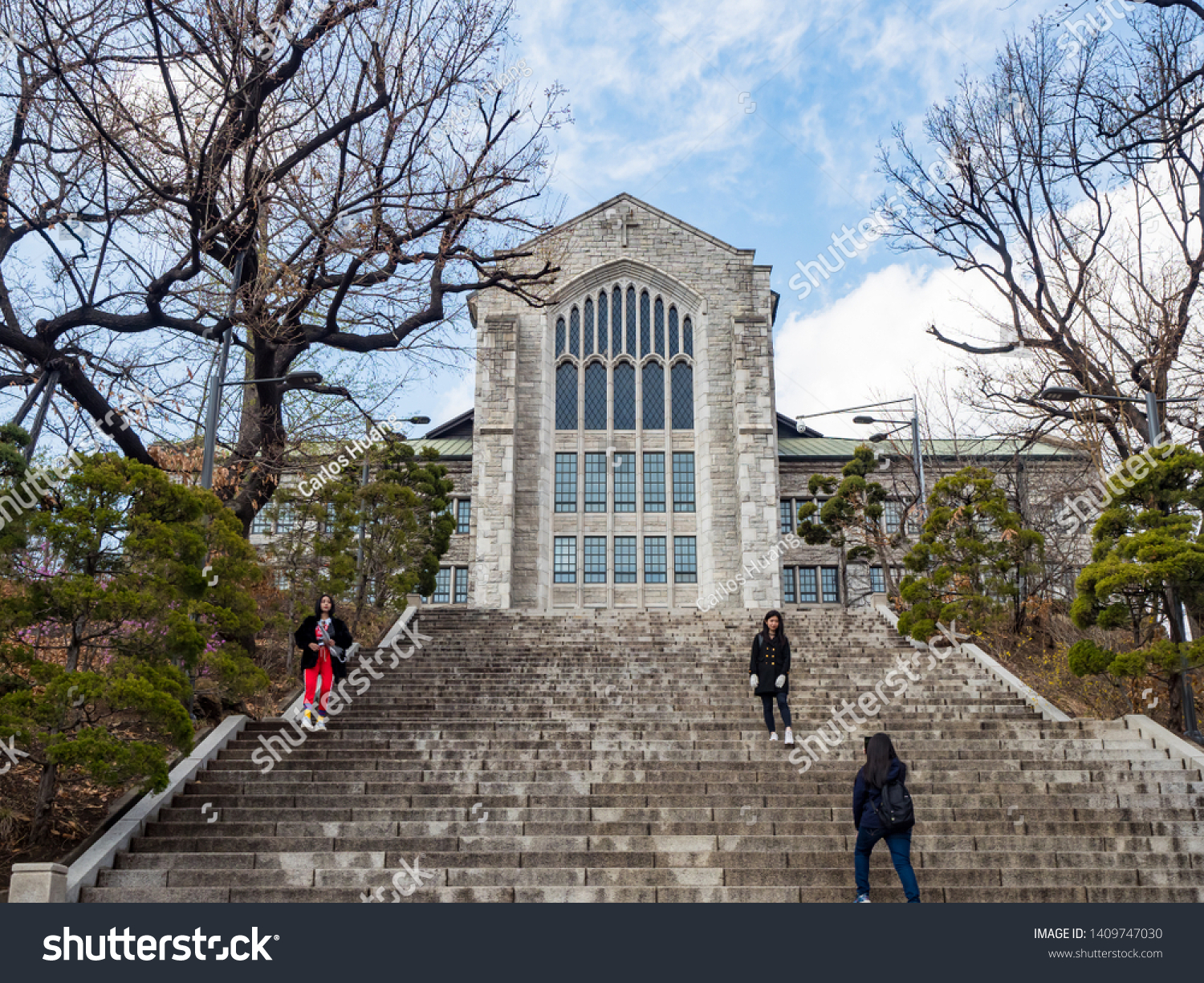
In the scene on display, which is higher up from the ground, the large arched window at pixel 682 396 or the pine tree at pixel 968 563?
the large arched window at pixel 682 396

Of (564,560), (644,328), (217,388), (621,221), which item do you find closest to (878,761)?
(217,388)

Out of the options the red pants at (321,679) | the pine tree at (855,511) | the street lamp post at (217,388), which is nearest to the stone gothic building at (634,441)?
the pine tree at (855,511)

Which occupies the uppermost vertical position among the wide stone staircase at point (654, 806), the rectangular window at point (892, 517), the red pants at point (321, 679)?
the rectangular window at point (892, 517)

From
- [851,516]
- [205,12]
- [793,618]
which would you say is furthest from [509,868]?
[851,516]

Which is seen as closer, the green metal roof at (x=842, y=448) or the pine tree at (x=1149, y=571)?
the pine tree at (x=1149, y=571)

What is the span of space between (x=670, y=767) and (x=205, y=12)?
9.32 metres

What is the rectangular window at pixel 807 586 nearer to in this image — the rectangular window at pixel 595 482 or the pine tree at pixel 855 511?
the rectangular window at pixel 595 482

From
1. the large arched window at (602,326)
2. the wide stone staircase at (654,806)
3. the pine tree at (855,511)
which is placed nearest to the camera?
the wide stone staircase at (654,806)

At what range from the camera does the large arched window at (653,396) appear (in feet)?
109

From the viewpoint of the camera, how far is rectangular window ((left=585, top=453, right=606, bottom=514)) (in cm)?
3253

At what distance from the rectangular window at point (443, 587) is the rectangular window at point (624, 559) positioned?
233 inches

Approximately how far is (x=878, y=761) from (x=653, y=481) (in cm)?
2464

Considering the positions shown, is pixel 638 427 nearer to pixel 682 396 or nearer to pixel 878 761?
pixel 682 396

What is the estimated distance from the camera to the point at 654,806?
1042 cm
